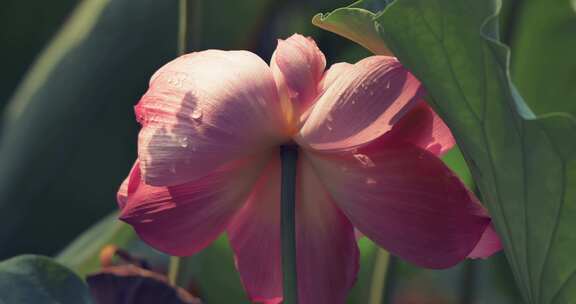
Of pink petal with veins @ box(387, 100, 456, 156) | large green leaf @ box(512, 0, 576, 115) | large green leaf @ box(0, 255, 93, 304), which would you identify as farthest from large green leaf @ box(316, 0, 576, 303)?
large green leaf @ box(512, 0, 576, 115)

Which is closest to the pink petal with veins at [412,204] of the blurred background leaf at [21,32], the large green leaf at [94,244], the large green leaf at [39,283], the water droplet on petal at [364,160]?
the water droplet on petal at [364,160]

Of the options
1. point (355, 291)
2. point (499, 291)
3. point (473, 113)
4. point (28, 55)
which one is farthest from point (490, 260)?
point (473, 113)

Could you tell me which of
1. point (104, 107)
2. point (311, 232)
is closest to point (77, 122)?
point (104, 107)

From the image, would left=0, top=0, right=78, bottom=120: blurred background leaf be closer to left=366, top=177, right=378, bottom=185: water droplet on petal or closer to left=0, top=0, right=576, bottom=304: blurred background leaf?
left=0, top=0, right=576, bottom=304: blurred background leaf

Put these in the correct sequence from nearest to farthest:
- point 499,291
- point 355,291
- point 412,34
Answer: point 412,34 → point 355,291 → point 499,291

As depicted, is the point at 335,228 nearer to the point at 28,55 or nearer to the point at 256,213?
the point at 256,213

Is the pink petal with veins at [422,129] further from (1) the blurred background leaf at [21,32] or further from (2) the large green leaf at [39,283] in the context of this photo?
(1) the blurred background leaf at [21,32]

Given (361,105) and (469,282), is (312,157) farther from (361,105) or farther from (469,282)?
(469,282)
